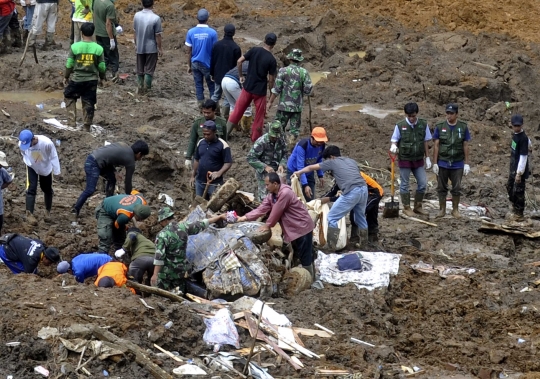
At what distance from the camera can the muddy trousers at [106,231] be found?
12.9 m

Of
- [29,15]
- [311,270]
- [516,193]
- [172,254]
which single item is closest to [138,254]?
[172,254]

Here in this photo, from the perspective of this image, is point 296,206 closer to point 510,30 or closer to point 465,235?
point 465,235

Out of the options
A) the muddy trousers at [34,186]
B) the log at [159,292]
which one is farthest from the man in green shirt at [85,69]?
the log at [159,292]

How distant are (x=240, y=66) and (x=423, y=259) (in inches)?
198

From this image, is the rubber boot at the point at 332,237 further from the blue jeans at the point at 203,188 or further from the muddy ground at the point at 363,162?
the blue jeans at the point at 203,188

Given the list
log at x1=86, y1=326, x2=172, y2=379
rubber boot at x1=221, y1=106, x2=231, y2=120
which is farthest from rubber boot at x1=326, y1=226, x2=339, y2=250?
rubber boot at x1=221, y1=106, x2=231, y2=120

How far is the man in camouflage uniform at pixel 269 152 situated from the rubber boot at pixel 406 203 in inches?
106

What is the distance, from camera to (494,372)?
1091cm

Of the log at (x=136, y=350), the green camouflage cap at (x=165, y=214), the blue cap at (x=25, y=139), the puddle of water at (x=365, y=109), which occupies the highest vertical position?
the blue cap at (x=25, y=139)

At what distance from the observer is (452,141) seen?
15.7 m

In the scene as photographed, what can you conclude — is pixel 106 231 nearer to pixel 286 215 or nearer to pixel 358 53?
pixel 286 215

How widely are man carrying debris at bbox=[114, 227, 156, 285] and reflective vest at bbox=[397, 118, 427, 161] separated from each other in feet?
15.9

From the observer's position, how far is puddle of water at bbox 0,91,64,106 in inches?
769

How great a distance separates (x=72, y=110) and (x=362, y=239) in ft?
19.8
